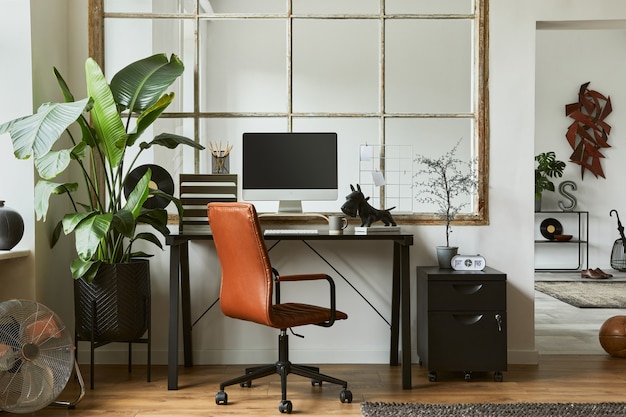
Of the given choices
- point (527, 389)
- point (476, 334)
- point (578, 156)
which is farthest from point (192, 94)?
point (578, 156)

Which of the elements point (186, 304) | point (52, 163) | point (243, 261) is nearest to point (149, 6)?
point (52, 163)

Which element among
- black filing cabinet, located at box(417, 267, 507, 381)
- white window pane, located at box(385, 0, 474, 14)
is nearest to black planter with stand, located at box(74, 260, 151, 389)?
black filing cabinet, located at box(417, 267, 507, 381)

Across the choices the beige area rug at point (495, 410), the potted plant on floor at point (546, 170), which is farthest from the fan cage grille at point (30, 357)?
the potted plant on floor at point (546, 170)

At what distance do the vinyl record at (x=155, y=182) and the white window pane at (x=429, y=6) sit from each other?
1610mm

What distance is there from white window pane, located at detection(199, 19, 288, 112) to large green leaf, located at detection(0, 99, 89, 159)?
3.59ft

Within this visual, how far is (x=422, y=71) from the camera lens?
4.35 m

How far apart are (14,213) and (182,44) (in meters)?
1.42

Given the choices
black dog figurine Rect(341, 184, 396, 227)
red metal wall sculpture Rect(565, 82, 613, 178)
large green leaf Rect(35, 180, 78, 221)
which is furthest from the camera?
red metal wall sculpture Rect(565, 82, 613, 178)

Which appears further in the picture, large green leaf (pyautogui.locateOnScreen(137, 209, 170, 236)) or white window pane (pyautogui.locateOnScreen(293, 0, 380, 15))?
white window pane (pyautogui.locateOnScreen(293, 0, 380, 15))

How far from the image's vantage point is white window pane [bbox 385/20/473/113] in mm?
4355

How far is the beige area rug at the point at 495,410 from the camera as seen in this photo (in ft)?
10.3

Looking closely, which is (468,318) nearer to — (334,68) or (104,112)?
(334,68)

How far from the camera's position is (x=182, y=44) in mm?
4367

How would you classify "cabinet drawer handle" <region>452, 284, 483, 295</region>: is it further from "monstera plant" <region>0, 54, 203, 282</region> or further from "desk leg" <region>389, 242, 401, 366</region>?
"monstera plant" <region>0, 54, 203, 282</region>
